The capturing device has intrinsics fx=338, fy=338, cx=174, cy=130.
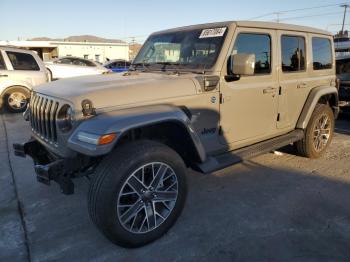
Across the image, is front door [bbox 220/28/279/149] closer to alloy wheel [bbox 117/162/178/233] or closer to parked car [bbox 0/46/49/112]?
alloy wheel [bbox 117/162/178/233]

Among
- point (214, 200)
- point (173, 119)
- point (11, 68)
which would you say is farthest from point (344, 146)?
point (11, 68)

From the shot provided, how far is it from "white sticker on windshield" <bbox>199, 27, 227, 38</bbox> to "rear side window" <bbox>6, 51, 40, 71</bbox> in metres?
8.06

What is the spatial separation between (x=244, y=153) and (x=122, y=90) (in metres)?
1.74

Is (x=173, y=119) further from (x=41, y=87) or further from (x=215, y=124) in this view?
(x=41, y=87)

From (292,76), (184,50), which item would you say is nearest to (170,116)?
(184,50)

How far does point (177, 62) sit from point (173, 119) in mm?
1232

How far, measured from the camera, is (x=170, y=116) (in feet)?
10.1

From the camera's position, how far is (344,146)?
6.22 meters

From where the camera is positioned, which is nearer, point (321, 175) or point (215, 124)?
point (215, 124)

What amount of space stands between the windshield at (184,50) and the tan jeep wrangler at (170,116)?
0.05ft

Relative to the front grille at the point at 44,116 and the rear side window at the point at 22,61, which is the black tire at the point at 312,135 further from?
the rear side window at the point at 22,61

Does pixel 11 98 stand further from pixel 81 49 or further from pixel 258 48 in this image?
pixel 81 49

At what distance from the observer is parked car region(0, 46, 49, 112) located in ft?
33.0

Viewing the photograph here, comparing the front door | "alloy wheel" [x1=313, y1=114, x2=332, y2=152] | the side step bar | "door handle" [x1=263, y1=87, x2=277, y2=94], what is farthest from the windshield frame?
"alloy wheel" [x1=313, y1=114, x2=332, y2=152]
